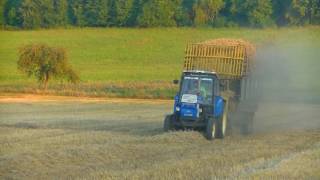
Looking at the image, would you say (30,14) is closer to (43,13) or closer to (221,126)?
(43,13)

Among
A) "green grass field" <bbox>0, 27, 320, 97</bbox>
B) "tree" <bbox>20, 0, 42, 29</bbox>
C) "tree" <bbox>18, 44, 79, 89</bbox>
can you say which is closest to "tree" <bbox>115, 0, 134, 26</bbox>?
"green grass field" <bbox>0, 27, 320, 97</bbox>

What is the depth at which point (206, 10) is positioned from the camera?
6344cm

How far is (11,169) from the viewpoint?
46.1 feet

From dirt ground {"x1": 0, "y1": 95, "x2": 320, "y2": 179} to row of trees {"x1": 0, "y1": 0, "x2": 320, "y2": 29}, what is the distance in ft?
62.5

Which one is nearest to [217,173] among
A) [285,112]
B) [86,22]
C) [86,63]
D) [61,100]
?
[285,112]

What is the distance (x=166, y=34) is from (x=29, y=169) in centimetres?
6027

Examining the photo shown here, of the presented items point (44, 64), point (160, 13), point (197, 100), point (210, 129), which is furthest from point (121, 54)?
point (210, 129)

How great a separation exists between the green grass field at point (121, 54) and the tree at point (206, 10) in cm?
92

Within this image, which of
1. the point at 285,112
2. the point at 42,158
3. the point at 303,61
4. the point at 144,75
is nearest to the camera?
the point at 42,158

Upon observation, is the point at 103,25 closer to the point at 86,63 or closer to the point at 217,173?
the point at 86,63

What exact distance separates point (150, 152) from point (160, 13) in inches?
2295

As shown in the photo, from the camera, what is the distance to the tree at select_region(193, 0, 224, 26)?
57994 mm

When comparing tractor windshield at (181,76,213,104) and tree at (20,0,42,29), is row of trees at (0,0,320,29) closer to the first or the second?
tree at (20,0,42,29)

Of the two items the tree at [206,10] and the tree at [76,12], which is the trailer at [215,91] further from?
the tree at [76,12]
